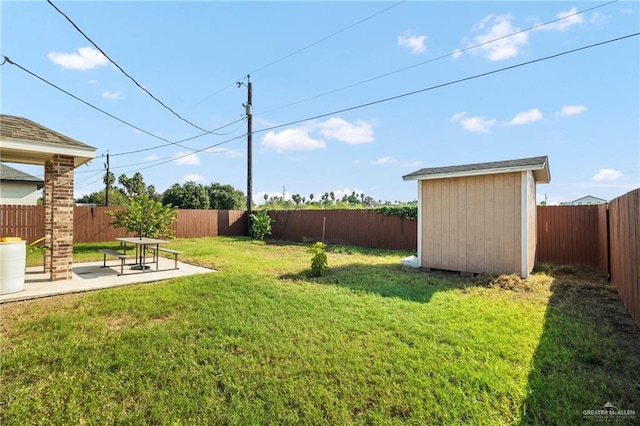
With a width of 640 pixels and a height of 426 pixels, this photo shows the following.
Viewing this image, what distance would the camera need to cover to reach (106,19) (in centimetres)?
718

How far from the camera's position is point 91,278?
19.3 feet

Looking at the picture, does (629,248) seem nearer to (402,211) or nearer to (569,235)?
(569,235)

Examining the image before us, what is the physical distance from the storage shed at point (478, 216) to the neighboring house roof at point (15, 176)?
2183cm

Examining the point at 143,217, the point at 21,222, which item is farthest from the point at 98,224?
the point at 143,217

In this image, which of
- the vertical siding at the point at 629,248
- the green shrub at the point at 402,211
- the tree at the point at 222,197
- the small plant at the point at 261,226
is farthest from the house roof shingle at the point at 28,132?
the tree at the point at 222,197

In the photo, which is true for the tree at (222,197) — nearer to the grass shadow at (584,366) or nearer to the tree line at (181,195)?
the tree line at (181,195)

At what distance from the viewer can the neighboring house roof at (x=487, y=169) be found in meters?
5.93

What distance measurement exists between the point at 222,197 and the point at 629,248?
127ft

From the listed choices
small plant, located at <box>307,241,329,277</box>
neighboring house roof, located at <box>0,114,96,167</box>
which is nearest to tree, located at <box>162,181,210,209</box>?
neighboring house roof, located at <box>0,114,96,167</box>

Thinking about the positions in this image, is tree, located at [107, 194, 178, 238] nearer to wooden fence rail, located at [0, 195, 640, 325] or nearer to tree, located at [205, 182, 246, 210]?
wooden fence rail, located at [0, 195, 640, 325]

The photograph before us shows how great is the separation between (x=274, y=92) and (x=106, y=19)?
23.1 feet

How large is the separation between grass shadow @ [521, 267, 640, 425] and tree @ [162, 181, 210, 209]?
34.9m

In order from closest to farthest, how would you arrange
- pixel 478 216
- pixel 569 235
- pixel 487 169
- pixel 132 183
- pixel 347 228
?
pixel 487 169, pixel 478 216, pixel 569 235, pixel 347 228, pixel 132 183

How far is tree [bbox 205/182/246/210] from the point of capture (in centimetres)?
3853
